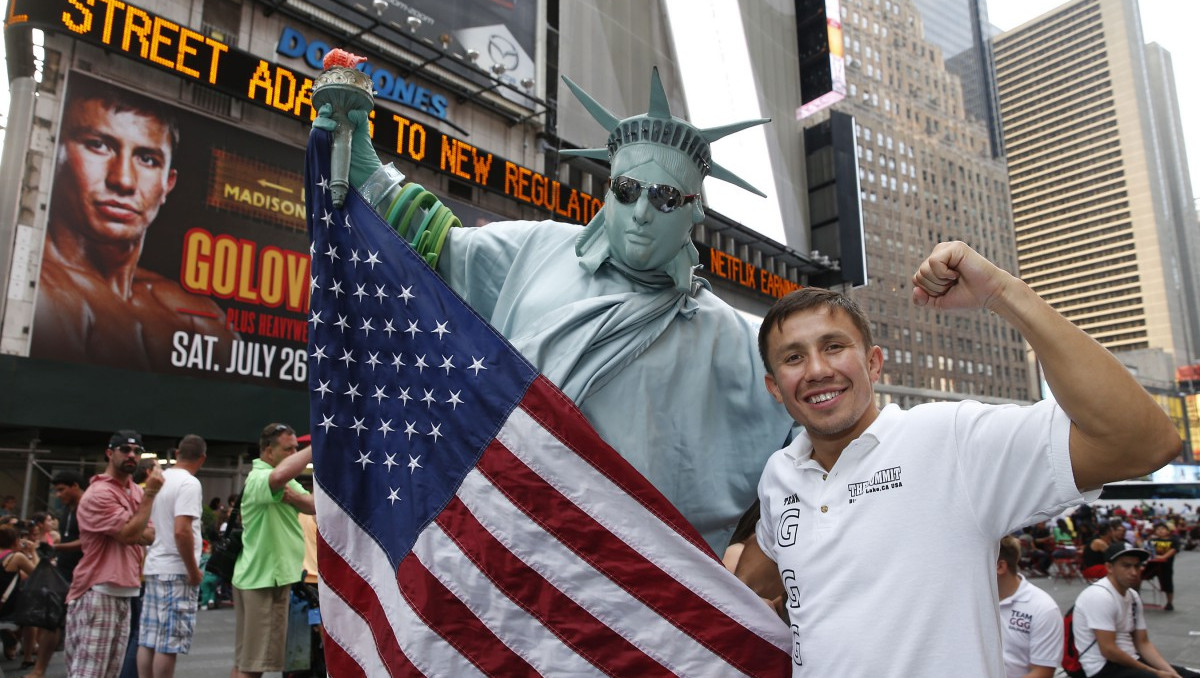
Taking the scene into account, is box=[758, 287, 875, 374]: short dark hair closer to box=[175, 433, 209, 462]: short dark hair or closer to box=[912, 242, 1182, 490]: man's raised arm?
box=[912, 242, 1182, 490]: man's raised arm

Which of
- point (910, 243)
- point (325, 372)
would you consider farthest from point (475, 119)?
point (910, 243)

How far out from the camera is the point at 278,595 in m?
5.60

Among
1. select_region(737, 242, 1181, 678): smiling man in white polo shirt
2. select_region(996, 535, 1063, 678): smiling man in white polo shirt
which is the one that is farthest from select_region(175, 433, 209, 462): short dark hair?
select_region(996, 535, 1063, 678): smiling man in white polo shirt

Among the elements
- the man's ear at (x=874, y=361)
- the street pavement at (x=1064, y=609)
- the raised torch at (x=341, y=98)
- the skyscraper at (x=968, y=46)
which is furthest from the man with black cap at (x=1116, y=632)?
the skyscraper at (x=968, y=46)

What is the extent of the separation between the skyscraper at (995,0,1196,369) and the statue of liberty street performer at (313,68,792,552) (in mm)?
148573

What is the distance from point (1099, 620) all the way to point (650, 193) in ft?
18.4

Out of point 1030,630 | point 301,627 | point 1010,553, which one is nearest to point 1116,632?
point 1030,630

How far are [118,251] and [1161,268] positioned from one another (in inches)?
5973

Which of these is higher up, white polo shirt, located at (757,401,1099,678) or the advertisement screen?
the advertisement screen

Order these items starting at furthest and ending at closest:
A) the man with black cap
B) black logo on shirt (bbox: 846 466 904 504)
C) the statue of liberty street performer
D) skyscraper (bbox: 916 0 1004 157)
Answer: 1. skyscraper (bbox: 916 0 1004 157)
2. the man with black cap
3. the statue of liberty street performer
4. black logo on shirt (bbox: 846 466 904 504)

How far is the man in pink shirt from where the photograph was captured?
550cm

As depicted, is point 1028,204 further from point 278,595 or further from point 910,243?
point 278,595

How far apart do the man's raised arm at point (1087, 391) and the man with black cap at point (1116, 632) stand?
5538 mm

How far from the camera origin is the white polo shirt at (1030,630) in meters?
5.31
